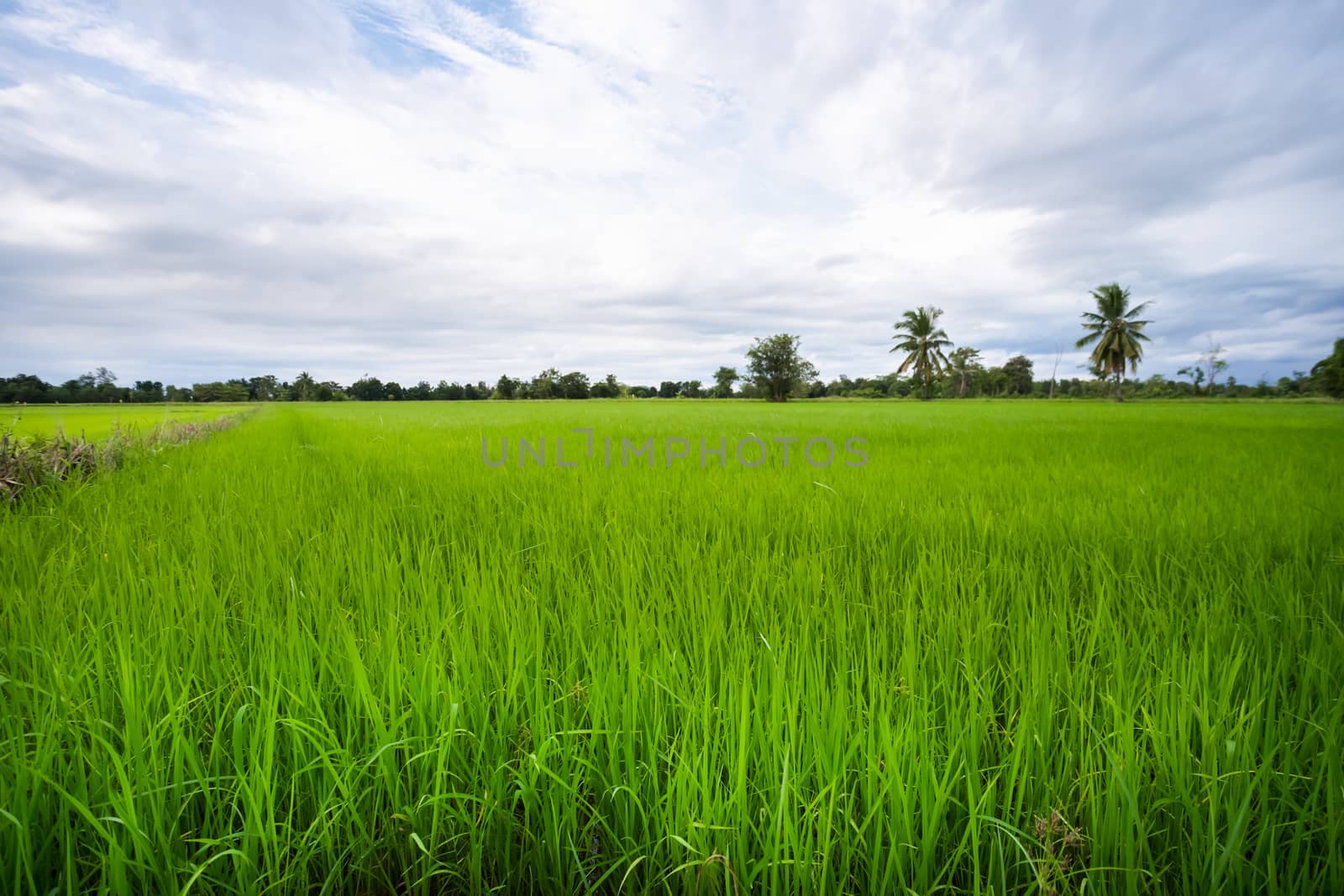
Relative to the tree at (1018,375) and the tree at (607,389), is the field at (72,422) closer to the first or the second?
the tree at (607,389)

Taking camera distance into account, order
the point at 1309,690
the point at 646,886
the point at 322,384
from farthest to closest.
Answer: the point at 322,384 < the point at 1309,690 < the point at 646,886

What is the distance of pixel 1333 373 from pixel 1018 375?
38860mm

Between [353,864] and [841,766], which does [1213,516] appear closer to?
[841,766]

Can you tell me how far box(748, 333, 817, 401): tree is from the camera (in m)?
49.3

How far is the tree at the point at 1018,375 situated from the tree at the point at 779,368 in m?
35.0

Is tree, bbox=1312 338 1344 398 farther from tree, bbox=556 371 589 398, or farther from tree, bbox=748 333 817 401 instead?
tree, bbox=556 371 589 398

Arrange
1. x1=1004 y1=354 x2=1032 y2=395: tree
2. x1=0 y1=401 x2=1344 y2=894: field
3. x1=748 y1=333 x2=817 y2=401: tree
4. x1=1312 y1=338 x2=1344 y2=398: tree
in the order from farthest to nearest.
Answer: x1=1004 y1=354 x2=1032 y2=395: tree → x1=748 y1=333 x2=817 y2=401: tree → x1=1312 y1=338 x2=1344 y2=398: tree → x1=0 y1=401 x2=1344 y2=894: field

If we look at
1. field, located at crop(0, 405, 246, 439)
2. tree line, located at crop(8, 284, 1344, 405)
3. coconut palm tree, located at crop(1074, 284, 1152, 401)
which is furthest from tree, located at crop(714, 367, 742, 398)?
field, located at crop(0, 405, 246, 439)

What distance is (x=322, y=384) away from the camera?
73.3 m

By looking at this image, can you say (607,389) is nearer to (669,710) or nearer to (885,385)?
(885,385)

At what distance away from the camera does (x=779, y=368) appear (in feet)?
162

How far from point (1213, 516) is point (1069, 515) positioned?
1.97 ft

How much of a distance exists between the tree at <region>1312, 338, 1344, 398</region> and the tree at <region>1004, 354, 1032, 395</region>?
31.6m

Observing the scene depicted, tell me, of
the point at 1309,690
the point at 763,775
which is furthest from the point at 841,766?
the point at 1309,690
